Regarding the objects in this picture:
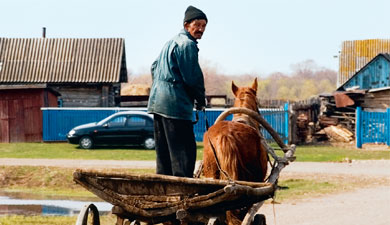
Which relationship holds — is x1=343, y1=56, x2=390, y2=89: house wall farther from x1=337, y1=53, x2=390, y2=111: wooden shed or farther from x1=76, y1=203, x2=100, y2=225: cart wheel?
x1=76, y1=203, x2=100, y2=225: cart wheel

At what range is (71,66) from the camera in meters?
48.4

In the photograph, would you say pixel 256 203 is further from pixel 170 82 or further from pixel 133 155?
pixel 133 155

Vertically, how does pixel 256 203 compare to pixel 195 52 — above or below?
below

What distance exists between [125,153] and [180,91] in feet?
75.9

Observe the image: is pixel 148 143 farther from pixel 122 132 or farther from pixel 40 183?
pixel 40 183

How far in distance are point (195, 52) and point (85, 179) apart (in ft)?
4.80

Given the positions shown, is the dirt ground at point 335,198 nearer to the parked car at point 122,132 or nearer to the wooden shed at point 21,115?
the parked car at point 122,132

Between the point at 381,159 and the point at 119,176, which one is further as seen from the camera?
the point at 381,159

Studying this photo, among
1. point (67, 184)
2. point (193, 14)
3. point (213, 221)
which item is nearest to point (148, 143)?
point (67, 184)

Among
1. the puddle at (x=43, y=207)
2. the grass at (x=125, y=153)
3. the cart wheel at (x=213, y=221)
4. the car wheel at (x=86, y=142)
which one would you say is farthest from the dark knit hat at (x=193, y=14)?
the car wheel at (x=86, y=142)

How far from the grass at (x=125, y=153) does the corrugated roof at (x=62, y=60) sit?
13.3 meters

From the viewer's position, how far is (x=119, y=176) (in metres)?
6.45

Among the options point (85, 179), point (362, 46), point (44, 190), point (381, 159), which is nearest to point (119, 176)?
point (85, 179)

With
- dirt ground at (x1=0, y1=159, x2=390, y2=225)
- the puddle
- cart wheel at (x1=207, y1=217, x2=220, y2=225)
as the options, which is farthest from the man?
the puddle
